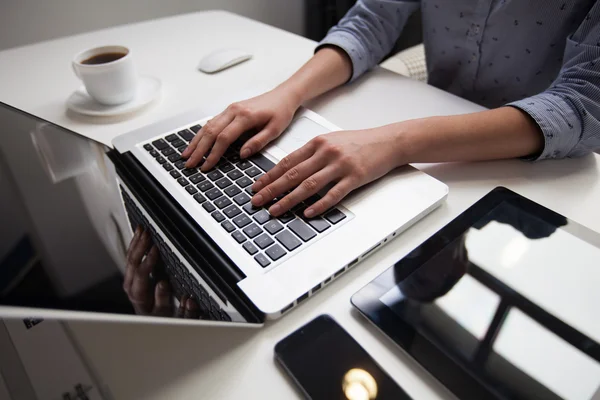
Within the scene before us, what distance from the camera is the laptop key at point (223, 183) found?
469 mm

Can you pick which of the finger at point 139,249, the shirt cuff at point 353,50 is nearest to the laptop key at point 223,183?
the finger at point 139,249

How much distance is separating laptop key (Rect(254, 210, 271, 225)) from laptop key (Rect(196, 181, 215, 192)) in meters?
0.08

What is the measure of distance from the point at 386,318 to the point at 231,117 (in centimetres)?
36

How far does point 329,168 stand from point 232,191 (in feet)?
0.38

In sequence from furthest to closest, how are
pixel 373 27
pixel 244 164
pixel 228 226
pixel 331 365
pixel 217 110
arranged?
pixel 373 27, pixel 217 110, pixel 244 164, pixel 228 226, pixel 331 365

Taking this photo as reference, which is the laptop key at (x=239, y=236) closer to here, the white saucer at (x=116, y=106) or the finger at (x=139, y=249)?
the finger at (x=139, y=249)

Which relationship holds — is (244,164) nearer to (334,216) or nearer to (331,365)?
(334,216)

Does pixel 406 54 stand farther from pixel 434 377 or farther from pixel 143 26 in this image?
pixel 434 377

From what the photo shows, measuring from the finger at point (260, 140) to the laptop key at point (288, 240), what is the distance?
16cm

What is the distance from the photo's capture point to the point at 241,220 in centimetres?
42

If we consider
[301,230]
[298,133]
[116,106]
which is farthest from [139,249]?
[116,106]

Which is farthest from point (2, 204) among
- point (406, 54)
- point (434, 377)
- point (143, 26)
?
point (406, 54)

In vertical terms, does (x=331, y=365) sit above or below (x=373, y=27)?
below

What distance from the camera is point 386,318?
336mm
